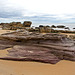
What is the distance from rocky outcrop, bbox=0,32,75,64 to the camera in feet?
13.1

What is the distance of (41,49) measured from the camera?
14.6ft

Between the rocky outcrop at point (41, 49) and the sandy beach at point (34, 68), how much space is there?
22 centimetres

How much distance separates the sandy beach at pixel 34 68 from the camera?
10.2 ft

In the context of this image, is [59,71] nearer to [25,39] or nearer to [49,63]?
[49,63]

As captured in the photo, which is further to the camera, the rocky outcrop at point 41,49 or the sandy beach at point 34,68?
the rocky outcrop at point 41,49

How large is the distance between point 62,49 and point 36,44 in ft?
3.87

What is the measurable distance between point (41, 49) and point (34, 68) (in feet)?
3.85

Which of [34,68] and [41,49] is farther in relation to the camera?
[41,49]

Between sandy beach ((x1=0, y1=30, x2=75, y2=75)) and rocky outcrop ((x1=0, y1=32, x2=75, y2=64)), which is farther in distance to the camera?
→ rocky outcrop ((x1=0, y1=32, x2=75, y2=64))

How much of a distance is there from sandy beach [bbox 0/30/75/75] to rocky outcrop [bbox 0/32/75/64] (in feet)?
0.73

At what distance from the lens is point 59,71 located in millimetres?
3270

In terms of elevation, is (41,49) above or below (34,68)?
above

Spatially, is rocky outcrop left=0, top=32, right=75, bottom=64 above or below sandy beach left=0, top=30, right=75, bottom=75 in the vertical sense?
above

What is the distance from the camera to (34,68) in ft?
11.2
